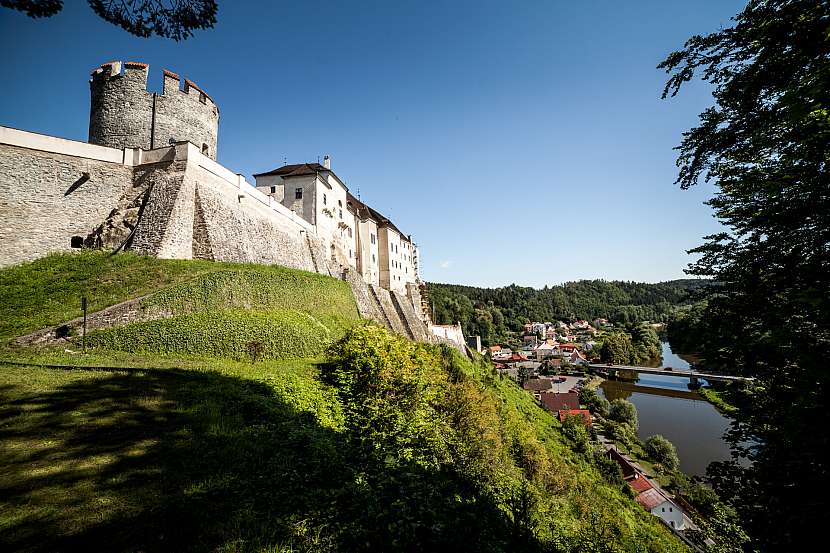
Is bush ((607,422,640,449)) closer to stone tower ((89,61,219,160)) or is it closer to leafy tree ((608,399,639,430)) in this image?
leafy tree ((608,399,639,430))

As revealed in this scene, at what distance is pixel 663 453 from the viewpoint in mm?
28672

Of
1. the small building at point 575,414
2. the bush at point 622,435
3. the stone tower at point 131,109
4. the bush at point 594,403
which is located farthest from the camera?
the bush at point 594,403

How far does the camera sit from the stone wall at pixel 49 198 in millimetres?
13203

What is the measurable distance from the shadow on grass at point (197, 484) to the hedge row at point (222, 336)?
12.8 ft

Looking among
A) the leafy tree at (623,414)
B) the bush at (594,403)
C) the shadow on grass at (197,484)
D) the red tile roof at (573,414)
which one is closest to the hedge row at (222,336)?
the shadow on grass at (197,484)

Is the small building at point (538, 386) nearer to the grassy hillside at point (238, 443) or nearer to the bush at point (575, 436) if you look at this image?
the bush at point (575, 436)

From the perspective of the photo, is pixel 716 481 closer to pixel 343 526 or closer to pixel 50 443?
pixel 343 526

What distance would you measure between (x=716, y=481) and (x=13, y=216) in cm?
2290

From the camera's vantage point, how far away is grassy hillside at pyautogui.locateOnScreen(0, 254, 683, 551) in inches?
139

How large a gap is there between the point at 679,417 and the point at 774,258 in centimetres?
5122

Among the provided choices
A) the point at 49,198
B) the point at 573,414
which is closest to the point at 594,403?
the point at 573,414

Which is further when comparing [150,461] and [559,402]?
[559,402]

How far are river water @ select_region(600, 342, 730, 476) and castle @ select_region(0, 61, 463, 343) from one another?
104ft

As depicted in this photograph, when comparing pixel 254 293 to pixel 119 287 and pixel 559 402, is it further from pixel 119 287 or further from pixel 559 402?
pixel 559 402
